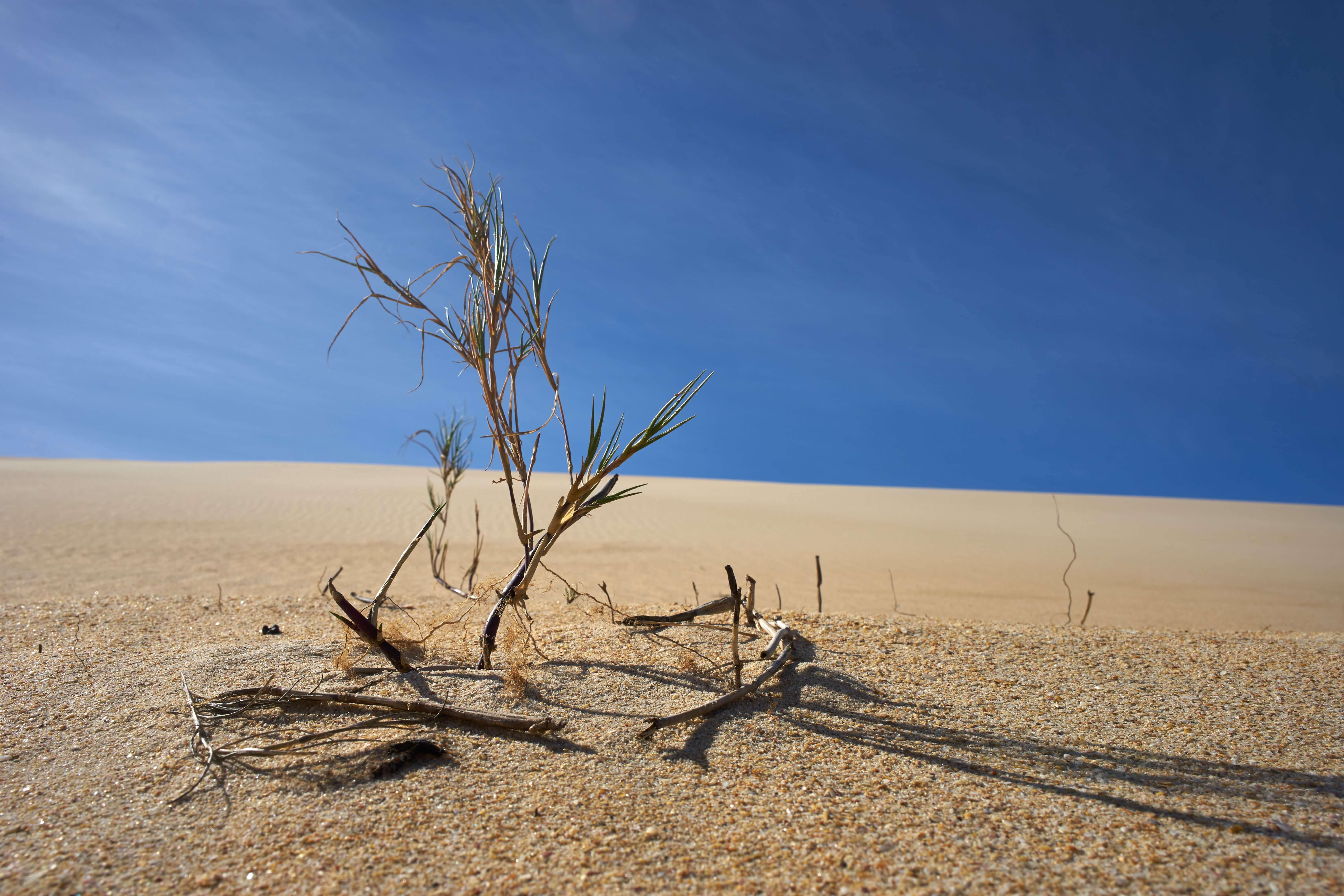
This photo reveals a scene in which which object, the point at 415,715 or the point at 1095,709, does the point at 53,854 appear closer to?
the point at 415,715

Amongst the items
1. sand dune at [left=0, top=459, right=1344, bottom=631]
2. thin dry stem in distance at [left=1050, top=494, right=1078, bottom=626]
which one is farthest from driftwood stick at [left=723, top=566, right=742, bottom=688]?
sand dune at [left=0, top=459, right=1344, bottom=631]

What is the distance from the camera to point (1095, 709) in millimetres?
2777

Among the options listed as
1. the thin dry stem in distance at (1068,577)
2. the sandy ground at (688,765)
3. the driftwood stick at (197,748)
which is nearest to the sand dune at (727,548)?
the thin dry stem in distance at (1068,577)

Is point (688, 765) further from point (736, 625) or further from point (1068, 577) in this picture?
point (1068, 577)

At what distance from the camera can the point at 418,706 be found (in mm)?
2469

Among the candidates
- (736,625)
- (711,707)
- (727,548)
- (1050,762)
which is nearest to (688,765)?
(711,707)

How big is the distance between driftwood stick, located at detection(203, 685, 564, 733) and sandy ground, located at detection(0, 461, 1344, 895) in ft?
0.22

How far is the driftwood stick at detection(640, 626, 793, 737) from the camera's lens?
2.38m

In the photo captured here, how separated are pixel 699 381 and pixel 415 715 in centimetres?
153

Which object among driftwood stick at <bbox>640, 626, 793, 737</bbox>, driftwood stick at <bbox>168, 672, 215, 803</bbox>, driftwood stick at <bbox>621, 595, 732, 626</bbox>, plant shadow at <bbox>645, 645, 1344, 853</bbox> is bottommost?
driftwood stick at <bbox>168, 672, 215, 803</bbox>

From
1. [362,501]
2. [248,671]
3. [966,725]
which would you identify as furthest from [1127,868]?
[362,501]

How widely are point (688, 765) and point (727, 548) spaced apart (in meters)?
10.6

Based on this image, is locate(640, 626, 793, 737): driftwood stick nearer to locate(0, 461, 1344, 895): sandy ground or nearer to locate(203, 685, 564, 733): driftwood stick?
locate(0, 461, 1344, 895): sandy ground

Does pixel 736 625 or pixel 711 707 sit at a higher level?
pixel 736 625
